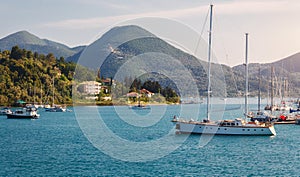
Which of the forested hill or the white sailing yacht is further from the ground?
the forested hill

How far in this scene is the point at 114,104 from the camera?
440ft

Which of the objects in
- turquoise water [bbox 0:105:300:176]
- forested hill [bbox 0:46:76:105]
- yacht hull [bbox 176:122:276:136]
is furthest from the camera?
forested hill [bbox 0:46:76:105]

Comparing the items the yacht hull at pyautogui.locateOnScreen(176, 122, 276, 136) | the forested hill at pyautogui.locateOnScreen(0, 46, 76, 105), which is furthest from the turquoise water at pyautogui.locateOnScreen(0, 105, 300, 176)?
the forested hill at pyautogui.locateOnScreen(0, 46, 76, 105)

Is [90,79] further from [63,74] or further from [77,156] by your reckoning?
[77,156]

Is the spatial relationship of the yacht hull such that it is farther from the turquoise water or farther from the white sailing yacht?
the turquoise water

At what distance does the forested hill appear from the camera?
359ft

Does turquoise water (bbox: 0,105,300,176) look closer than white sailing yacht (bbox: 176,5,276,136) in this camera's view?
Yes

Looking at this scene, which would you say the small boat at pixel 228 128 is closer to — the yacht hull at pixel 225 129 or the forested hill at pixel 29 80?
the yacht hull at pixel 225 129

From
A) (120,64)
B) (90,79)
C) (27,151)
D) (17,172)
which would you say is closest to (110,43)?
(90,79)

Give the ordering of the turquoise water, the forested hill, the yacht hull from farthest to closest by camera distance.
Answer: the forested hill → the yacht hull → the turquoise water

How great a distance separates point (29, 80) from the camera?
114 meters

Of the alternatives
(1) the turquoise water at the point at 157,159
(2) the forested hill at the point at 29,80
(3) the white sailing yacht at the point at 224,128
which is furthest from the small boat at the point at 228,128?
(2) the forested hill at the point at 29,80

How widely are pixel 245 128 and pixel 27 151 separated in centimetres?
2041

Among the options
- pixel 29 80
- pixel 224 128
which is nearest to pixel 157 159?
pixel 224 128
